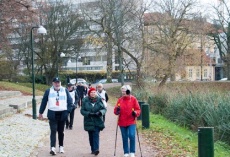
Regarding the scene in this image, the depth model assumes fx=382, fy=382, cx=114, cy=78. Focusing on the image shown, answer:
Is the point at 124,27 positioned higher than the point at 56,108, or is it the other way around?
the point at 124,27

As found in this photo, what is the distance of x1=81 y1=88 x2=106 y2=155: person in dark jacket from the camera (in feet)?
29.7

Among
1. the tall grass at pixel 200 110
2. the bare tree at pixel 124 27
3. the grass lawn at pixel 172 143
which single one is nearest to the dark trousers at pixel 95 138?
the grass lawn at pixel 172 143

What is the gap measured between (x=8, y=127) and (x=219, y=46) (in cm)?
5018

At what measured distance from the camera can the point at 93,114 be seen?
29.6ft

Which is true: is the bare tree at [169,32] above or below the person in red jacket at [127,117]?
above

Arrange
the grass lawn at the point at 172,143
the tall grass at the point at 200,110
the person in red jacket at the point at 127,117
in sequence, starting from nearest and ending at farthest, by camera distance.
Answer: the person in red jacket at the point at 127,117 < the grass lawn at the point at 172,143 < the tall grass at the point at 200,110

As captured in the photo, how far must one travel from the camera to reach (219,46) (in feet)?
194

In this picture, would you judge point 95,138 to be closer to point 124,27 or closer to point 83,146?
point 83,146

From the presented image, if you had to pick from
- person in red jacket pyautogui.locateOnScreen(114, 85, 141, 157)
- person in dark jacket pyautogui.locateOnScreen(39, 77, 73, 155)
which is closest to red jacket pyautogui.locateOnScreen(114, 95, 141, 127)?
person in red jacket pyautogui.locateOnScreen(114, 85, 141, 157)

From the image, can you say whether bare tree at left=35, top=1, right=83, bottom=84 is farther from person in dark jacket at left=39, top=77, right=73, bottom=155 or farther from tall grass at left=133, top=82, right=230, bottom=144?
person in dark jacket at left=39, top=77, right=73, bottom=155

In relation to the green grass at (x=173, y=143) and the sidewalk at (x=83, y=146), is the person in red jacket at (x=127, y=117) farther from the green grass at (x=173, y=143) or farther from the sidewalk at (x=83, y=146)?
the green grass at (x=173, y=143)

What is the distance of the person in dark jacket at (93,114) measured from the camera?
9062mm

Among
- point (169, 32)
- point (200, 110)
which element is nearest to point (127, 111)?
point (200, 110)

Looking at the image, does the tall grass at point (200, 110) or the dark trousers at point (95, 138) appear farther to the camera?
the tall grass at point (200, 110)
